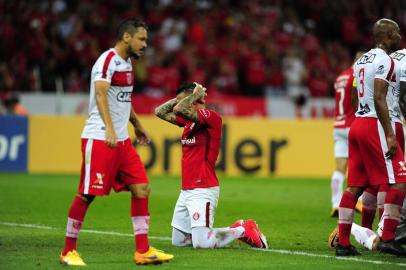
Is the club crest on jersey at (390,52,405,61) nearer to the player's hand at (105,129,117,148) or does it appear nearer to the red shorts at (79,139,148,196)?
the red shorts at (79,139,148,196)

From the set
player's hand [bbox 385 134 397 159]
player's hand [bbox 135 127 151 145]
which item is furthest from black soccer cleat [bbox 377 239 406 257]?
player's hand [bbox 135 127 151 145]

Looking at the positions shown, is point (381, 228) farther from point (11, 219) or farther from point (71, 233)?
point (11, 219)

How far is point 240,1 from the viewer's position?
2859 centimetres

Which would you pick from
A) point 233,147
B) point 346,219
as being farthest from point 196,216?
point 233,147

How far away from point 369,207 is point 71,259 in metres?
3.57

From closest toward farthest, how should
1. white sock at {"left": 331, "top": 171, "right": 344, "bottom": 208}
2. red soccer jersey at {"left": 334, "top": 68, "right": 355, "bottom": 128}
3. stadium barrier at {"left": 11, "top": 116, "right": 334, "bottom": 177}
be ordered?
1. red soccer jersey at {"left": 334, "top": 68, "right": 355, "bottom": 128}
2. white sock at {"left": 331, "top": 171, "right": 344, "bottom": 208}
3. stadium barrier at {"left": 11, "top": 116, "right": 334, "bottom": 177}

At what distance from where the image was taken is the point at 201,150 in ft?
34.1

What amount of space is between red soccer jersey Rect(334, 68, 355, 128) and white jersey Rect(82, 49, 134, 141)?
556 centimetres

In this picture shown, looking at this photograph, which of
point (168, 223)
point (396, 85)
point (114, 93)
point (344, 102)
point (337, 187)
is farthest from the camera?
point (337, 187)

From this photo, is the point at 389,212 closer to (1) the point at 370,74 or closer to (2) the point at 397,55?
(1) the point at 370,74

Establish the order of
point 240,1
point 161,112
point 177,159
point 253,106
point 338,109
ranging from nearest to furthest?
point 161,112 < point 338,109 < point 177,159 < point 253,106 < point 240,1

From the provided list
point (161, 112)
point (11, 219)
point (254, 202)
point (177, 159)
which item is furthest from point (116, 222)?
point (177, 159)

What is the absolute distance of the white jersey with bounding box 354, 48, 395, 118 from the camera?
9195mm

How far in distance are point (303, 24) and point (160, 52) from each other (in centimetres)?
609
